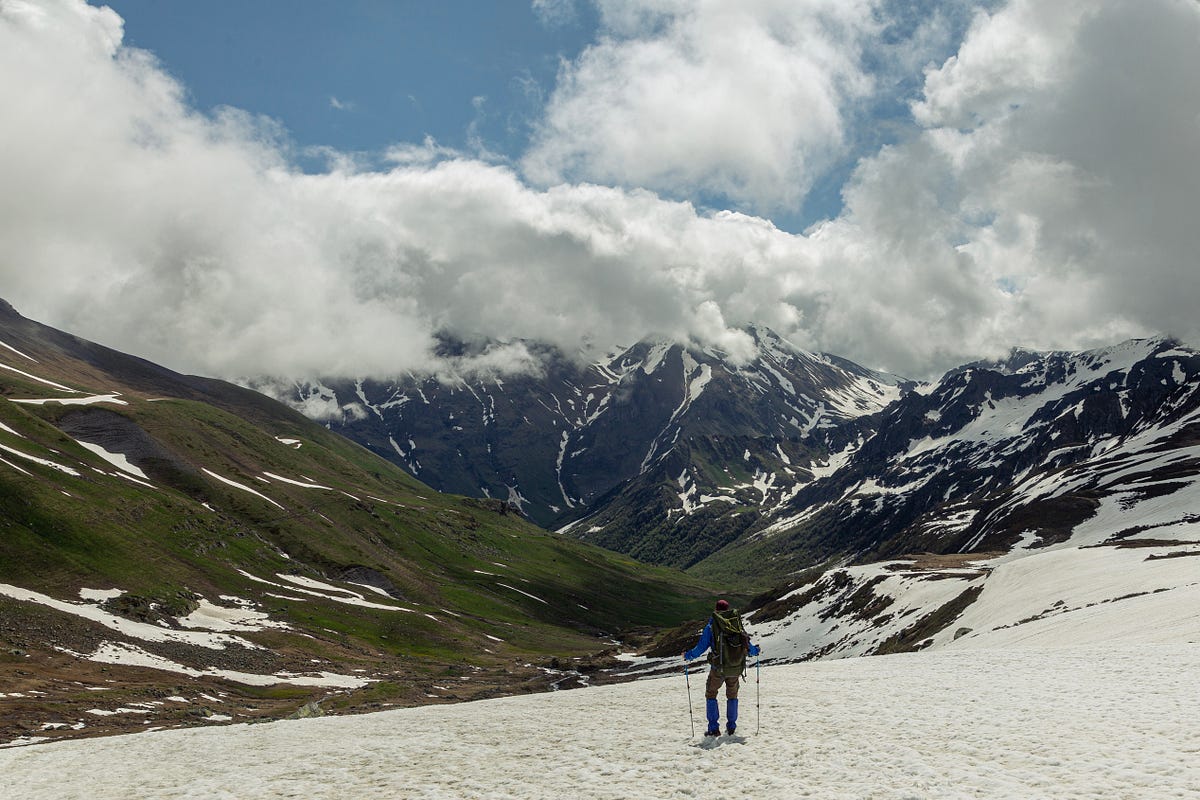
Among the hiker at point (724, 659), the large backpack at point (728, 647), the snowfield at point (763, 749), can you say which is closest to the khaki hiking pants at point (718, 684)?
the hiker at point (724, 659)

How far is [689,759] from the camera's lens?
17.5 meters

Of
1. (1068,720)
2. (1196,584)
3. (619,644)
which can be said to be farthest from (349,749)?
(619,644)

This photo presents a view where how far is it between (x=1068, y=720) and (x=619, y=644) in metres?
190

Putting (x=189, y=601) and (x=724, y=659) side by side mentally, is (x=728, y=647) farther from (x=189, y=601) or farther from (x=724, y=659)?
(x=189, y=601)

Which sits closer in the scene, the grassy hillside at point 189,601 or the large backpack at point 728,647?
the large backpack at point 728,647

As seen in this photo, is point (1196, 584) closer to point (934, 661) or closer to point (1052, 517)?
point (934, 661)

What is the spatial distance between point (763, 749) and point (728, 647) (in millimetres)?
3202

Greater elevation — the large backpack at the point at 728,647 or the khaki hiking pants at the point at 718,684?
the large backpack at the point at 728,647

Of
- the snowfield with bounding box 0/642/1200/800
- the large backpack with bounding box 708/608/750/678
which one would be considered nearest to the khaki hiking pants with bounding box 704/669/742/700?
the large backpack with bounding box 708/608/750/678

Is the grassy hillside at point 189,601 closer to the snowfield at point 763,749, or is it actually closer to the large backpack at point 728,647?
the snowfield at point 763,749

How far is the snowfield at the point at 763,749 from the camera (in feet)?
47.1

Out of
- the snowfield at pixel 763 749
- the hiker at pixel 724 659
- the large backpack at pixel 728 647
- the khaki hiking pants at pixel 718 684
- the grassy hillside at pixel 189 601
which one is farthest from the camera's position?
the grassy hillside at pixel 189 601

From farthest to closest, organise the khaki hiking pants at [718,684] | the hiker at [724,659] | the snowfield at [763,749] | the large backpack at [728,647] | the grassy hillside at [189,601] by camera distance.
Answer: the grassy hillside at [189,601] → the large backpack at [728,647] → the khaki hiking pants at [718,684] → the hiker at [724,659] → the snowfield at [763,749]

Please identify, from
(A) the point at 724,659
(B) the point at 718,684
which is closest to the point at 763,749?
(B) the point at 718,684
